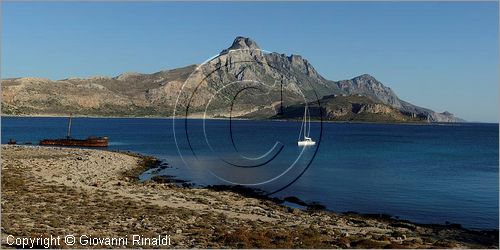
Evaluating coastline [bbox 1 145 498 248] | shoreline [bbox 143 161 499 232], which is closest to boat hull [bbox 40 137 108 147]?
Result: shoreline [bbox 143 161 499 232]

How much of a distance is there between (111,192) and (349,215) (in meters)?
21.7

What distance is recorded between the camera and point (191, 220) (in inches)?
1208

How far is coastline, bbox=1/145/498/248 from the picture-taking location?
84.2ft

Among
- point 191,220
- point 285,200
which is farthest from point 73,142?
point 191,220

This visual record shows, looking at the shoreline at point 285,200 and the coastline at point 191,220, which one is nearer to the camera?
the coastline at point 191,220

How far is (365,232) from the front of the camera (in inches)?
1219

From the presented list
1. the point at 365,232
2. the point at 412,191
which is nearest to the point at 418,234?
the point at 365,232

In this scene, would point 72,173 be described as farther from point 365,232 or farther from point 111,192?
point 365,232

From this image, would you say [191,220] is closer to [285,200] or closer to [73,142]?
[285,200]

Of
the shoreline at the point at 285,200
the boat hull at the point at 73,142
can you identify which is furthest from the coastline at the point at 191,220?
the boat hull at the point at 73,142

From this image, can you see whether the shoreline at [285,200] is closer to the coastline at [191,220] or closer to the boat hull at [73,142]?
the coastline at [191,220]

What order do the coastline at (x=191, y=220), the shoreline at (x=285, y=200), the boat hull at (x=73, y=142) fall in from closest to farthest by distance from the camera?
1. the coastline at (x=191, y=220)
2. the shoreline at (x=285, y=200)
3. the boat hull at (x=73, y=142)

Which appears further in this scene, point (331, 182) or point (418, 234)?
point (331, 182)

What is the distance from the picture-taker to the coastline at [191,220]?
1010 inches
